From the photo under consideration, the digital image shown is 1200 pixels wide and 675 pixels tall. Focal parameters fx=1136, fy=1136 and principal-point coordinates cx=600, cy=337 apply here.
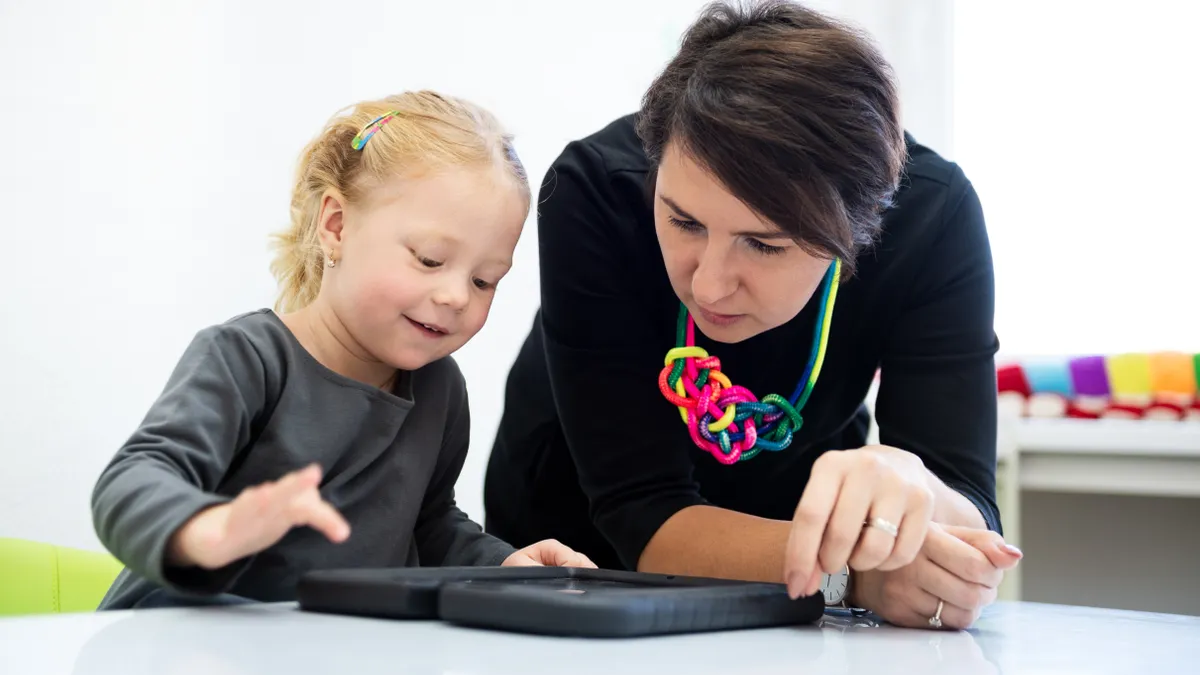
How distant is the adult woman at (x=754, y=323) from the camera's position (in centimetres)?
88

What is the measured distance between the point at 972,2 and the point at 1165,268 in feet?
2.33

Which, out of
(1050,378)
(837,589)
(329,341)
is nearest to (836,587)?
(837,589)

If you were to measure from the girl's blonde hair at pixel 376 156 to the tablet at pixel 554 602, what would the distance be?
0.44m

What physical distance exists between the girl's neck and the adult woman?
20 centimetres

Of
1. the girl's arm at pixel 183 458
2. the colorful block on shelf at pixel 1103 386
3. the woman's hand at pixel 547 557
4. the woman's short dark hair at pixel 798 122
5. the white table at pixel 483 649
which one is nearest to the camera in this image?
the white table at pixel 483 649

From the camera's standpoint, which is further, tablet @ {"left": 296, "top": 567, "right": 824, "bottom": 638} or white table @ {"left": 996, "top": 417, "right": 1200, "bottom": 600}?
white table @ {"left": 996, "top": 417, "right": 1200, "bottom": 600}

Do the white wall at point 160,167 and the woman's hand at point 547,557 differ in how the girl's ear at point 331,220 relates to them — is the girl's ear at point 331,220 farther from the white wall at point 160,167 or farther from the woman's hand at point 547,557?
the white wall at point 160,167

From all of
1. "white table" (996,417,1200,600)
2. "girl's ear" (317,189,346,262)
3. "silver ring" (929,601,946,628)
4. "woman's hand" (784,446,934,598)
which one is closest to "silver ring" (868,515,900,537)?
"woman's hand" (784,446,934,598)

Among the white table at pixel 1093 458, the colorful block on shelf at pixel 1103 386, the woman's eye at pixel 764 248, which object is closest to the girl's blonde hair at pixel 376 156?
the woman's eye at pixel 764 248

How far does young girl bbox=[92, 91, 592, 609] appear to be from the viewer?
34.0 inches

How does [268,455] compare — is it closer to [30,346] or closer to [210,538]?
[210,538]

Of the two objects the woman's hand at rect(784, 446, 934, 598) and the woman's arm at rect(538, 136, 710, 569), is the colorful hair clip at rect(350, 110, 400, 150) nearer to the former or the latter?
the woman's arm at rect(538, 136, 710, 569)

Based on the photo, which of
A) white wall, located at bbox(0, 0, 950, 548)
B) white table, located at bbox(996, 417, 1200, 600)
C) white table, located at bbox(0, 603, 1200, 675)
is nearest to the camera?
white table, located at bbox(0, 603, 1200, 675)

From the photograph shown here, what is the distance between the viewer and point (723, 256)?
93 centimetres
